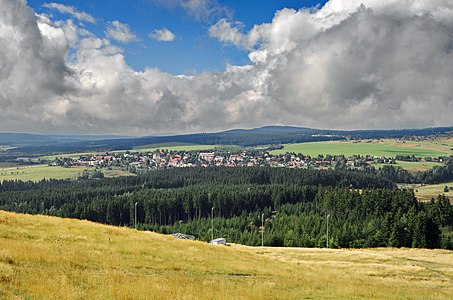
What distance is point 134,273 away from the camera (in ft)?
92.2

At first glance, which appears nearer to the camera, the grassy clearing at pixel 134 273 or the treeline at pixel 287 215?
the grassy clearing at pixel 134 273

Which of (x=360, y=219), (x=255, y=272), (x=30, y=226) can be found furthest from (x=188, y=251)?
(x=360, y=219)

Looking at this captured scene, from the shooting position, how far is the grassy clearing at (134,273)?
20297 mm

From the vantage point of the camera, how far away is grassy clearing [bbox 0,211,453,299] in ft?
66.6

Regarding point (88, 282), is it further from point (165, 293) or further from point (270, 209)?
point (270, 209)

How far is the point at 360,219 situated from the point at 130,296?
136314mm

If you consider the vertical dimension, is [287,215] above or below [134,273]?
below

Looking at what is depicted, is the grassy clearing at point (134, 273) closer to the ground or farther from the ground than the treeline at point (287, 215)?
farther from the ground

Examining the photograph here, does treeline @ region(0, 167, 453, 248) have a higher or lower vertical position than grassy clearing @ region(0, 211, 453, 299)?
lower

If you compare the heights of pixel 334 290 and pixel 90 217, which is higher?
pixel 334 290

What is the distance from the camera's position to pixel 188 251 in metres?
44.2

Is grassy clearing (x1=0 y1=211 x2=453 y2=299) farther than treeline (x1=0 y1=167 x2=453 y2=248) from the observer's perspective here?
No

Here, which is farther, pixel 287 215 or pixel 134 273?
pixel 287 215

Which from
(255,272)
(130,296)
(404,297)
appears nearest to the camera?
(130,296)
